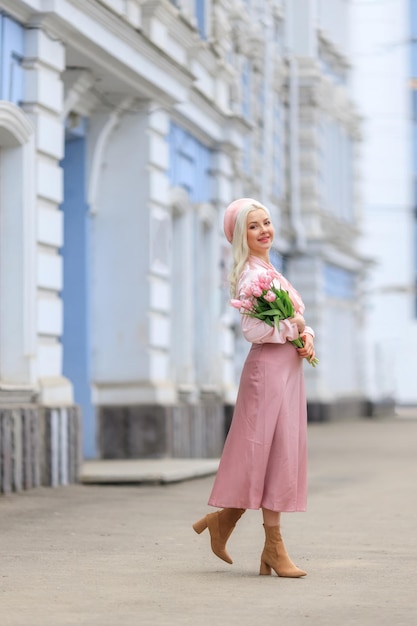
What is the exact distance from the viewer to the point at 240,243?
7203 millimetres

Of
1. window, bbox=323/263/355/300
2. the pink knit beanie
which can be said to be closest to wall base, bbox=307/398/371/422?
window, bbox=323/263/355/300

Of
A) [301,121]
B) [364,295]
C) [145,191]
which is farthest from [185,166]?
[364,295]

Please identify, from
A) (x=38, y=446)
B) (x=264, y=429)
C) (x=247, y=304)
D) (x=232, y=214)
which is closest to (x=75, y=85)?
(x=38, y=446)

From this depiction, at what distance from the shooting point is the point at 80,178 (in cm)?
1603

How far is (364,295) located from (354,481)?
24.4 metres

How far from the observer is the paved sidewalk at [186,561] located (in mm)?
5840

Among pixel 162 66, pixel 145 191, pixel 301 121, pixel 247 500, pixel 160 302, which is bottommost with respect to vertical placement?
pixel 247 500

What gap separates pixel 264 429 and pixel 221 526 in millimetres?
485

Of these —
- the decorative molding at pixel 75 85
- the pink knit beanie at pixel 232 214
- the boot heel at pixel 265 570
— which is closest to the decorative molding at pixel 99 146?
the decorative molding at pixel 75 85

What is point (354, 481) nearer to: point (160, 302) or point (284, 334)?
point (160, 302)

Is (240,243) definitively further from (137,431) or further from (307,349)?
(137,431)

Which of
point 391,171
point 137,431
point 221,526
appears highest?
point 391,171

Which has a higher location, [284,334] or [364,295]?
[364,295]

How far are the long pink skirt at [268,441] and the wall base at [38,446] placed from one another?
4761 millimetres
